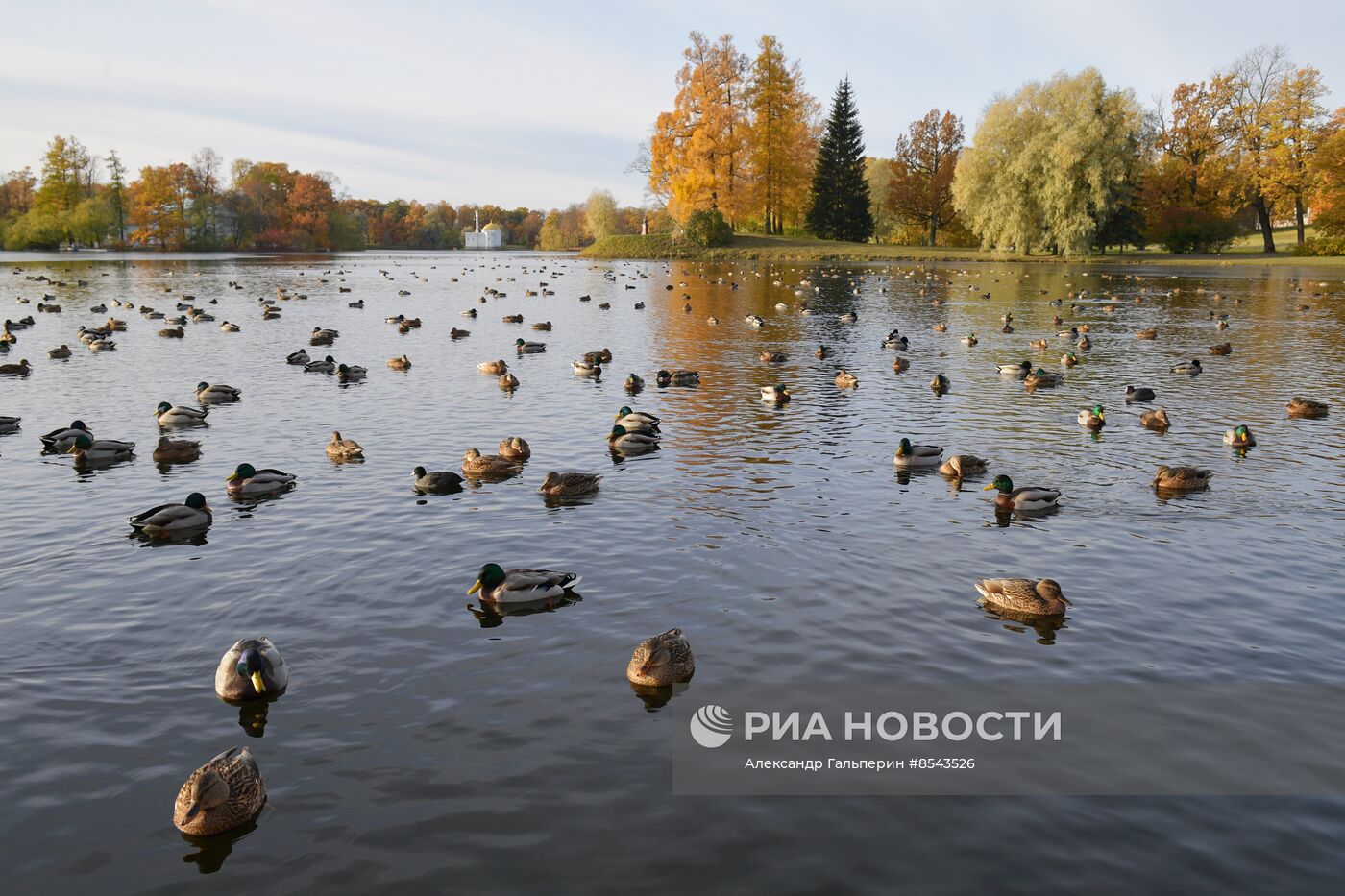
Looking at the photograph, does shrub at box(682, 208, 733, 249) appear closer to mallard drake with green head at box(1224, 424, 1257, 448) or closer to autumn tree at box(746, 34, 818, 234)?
autumn tree at box(746, 34, 818, 234)

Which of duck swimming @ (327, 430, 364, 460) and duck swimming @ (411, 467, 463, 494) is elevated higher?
duck swimming @ (327, 430, 364, 460)

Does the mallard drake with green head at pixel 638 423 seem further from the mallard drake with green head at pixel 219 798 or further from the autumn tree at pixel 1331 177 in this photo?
the autumn tree at pixel 1331 177

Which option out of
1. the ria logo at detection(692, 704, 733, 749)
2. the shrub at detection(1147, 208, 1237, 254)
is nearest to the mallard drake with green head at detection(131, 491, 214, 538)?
the ria logo at detection(692, 704, 733, 749)

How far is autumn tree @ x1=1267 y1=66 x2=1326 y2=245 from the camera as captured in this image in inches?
3388

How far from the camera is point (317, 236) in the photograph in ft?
554

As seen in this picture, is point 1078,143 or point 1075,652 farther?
point 1078,143

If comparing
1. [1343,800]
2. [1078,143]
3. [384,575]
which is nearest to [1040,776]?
[1343,800]

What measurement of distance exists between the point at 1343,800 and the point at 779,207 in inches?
4714

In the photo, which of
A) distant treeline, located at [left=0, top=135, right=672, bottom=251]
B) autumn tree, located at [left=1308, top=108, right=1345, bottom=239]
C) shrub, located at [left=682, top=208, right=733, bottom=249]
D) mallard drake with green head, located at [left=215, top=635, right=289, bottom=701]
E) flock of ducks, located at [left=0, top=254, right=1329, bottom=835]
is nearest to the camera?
flock of ducks, located at [left=0, top=254, right=1329, bottom=835]

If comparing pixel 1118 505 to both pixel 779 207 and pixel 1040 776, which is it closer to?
pixel 1040 776

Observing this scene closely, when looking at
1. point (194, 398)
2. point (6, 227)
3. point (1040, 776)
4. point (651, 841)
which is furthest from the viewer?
point (6, 227)

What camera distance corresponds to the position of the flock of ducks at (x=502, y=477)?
855cm

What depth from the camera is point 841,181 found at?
118062 mm

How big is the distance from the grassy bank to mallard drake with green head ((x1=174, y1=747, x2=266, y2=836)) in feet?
314
